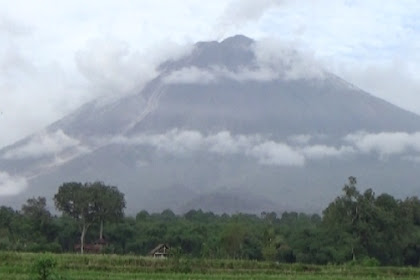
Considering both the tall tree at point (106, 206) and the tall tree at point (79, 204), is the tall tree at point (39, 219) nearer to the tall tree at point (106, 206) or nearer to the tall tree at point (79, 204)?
the tall tree at point (79, 204)

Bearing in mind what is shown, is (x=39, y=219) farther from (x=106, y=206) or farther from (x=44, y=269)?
(x=44, y=269)

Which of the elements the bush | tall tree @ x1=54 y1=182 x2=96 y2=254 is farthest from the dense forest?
the bush

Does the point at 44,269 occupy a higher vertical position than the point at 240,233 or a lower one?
lower

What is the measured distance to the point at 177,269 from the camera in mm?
27688

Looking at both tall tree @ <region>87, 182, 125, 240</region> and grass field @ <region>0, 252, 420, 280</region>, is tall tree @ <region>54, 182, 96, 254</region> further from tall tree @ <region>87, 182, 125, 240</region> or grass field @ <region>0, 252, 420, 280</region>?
grass field @ <region>0, 252, 420, 280</region>

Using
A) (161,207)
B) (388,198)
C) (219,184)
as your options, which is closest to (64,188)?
(388,198)

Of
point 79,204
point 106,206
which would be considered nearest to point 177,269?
point 106,206

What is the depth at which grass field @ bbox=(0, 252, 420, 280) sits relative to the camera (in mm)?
24391

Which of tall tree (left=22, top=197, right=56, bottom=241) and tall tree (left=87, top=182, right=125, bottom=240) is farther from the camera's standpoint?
tall tree (left=22, top=197, right=56, bottom=241)

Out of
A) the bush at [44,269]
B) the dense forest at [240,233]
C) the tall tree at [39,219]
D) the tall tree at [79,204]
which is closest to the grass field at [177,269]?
the bush at [44,269]

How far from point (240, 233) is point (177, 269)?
31.2 metres

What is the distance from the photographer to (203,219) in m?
104

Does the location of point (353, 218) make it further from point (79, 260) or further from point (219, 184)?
point (219, 184)

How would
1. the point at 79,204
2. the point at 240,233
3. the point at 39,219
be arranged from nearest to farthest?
the point at 240,233
the point at 79,204
the point at 39,219
